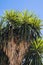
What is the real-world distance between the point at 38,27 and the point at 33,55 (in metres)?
2.32

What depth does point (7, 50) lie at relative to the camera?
22.0 meters

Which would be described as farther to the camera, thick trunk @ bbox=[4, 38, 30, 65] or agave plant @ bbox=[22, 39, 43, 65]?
agave plant @ bbox=[22, 39, 43, 65]

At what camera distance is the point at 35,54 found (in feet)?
75.8

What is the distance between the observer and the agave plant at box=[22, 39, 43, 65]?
74.7 ft

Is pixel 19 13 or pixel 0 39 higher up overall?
pixel 19 13

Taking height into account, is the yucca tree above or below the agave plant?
above

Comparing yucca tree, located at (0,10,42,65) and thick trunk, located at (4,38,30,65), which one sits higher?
yucca tree, located at (0,10,42,65)

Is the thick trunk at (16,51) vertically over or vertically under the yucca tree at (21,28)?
under

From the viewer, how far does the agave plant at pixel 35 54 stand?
22.8m

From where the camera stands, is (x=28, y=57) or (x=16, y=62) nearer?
(x=16, y=62)

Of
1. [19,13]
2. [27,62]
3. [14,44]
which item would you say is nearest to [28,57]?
[27,62]

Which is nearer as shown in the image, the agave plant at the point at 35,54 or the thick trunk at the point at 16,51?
the thick trunk at the point at 16,51

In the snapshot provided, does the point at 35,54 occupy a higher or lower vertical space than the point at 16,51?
lower

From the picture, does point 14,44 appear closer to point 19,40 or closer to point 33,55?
point 19,40
